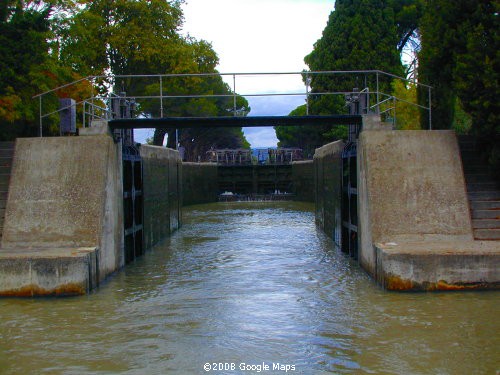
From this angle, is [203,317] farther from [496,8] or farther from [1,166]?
[496,8]

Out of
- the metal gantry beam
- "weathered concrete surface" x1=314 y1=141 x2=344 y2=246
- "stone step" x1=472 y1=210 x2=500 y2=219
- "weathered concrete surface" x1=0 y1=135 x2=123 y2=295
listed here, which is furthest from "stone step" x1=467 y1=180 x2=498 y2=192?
"weathered concrete surface" x1=0 y1=135 x2=123 y2=295

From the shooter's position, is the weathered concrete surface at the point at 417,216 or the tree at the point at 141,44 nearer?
the weathered concrete surface at the point at 417,216

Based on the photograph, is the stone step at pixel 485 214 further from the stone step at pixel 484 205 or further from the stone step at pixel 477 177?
the stone step at pixel 477 177

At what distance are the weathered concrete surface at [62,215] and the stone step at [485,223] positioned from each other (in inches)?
257

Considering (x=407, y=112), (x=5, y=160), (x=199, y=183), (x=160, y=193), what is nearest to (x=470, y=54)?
(x=160, y=193)

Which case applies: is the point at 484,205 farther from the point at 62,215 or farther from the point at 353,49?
the point at 353,49

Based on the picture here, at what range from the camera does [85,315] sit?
8.53 metres

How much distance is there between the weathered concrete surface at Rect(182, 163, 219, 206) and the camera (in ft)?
104

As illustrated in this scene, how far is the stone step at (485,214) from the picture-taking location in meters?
10.6

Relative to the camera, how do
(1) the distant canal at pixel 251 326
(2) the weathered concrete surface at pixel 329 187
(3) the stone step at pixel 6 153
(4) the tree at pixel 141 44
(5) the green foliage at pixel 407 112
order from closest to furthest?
(1) the distant canal at pixel 251 326 → (3) the stone step at pixel 6 153 → (2) the weathered concrete surface at pixel 329 187 → (5) the green foliage at pixel 407 112 → (4) the tree at pixel 141 44

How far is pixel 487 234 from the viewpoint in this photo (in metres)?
10.2

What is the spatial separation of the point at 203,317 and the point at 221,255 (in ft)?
17.8

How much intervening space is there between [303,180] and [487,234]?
22668 mm

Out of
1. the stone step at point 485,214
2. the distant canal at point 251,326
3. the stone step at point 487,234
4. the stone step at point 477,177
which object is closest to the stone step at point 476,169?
the stone step at point 477,177
